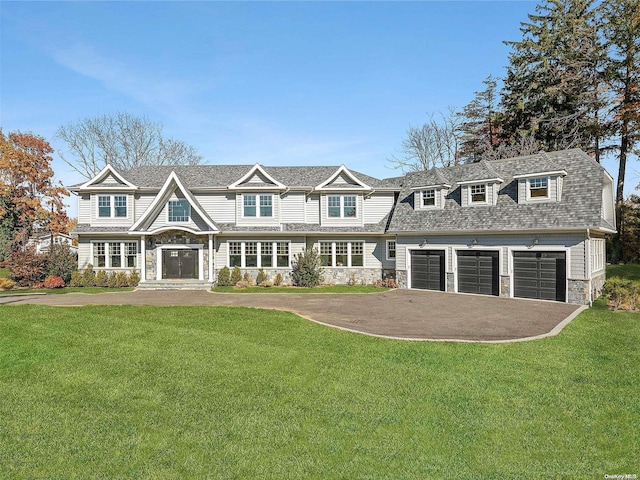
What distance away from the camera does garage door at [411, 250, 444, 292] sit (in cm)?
2298

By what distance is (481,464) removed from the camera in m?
5.33

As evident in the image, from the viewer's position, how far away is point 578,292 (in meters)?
18.2

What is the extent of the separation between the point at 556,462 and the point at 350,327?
801 centimetres

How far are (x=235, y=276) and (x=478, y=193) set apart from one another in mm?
15421

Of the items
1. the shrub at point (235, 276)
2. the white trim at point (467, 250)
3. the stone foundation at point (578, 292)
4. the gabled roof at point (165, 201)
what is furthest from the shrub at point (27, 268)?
the stone foundation at point (578, 292)

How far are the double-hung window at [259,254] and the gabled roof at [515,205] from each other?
7307 mm

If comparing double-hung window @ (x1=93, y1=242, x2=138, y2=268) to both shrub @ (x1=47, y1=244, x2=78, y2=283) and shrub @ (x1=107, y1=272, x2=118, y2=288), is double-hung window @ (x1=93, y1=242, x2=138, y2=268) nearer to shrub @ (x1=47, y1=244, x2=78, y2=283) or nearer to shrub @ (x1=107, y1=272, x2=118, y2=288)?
shrub @ (x1=107, y1=272, x2=118, y2=288)

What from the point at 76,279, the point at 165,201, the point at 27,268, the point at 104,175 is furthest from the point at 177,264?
the point at 27,268

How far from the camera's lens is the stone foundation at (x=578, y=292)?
17.9 metres

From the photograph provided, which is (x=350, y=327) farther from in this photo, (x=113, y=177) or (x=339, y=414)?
(x=113, y=177)

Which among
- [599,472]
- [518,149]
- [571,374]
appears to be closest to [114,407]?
[599,472]

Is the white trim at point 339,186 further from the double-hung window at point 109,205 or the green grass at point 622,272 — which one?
the green grass at point 622,272

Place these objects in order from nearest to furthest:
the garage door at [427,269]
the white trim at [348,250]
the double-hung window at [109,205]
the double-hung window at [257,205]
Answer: the garage door at [427,269], the double-hung window at [109,205], the double-hung window at [257,205], the white trim at [348,250]

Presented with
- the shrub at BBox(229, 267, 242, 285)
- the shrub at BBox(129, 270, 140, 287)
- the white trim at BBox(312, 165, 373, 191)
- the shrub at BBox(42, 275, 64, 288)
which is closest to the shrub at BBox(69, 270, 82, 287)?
the shrub at BBox(42, 275, 64, 288)
